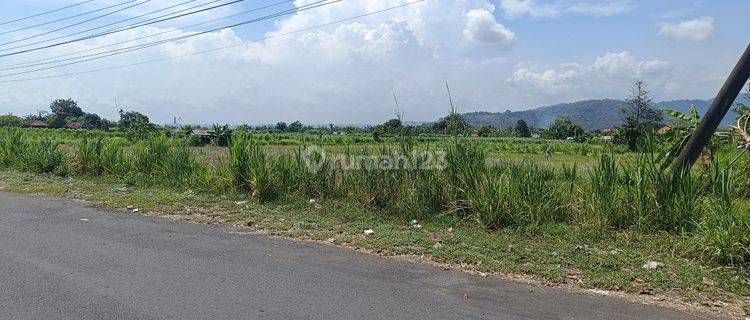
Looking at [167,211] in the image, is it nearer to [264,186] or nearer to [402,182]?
[264,186]

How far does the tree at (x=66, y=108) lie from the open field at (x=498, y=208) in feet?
288

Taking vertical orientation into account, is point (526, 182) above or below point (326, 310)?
above

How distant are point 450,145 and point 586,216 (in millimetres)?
2455

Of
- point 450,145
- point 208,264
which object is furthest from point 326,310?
point 450,145

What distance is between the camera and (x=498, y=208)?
7320 mm

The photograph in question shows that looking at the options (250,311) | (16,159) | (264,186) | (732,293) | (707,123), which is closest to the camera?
(250,311)

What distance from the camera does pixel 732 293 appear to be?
4809mm

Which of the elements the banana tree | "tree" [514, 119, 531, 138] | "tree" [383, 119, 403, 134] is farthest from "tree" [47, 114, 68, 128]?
the banana tree

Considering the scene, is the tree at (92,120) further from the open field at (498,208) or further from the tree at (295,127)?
the open field at (498,208)

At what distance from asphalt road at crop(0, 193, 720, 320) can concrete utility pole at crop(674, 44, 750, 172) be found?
11.3ft

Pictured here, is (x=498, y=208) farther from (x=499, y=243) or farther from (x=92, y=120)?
(x=92, y=120)

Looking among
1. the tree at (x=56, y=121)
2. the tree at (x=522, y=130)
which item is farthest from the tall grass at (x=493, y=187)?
the tree at (x=56, y=121)

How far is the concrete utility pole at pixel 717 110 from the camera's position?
6.80 m

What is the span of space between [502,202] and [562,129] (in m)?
69.8
